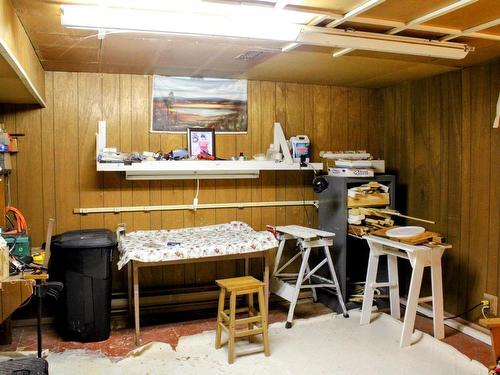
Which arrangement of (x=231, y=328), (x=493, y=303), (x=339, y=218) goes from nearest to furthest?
(x=231, y=328), (x=493, y=303), (x=339, y=218)

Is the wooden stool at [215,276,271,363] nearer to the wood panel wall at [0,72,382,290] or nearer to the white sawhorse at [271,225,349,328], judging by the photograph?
the white sawhorse at [271,225,349,328]

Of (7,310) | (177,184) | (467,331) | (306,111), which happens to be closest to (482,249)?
(467,331)

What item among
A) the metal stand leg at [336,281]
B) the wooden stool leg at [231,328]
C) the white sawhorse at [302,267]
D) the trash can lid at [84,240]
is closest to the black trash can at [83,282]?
the trash can lid at [84,240]

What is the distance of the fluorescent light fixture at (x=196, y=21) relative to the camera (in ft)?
7.64

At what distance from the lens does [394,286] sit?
13.0ft

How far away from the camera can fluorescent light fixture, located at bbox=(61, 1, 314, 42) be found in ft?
7.64

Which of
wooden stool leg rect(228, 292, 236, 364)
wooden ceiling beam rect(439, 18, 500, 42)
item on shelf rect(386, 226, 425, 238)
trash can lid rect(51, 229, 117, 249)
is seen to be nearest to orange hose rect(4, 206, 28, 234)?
trash can lid rect(51, 229, 117, 249)

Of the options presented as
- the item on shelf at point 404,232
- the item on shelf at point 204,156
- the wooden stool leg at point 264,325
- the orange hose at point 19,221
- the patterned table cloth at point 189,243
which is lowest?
the wooden stool leg at point 264,325

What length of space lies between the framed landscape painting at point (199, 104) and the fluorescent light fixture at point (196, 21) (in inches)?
65.4

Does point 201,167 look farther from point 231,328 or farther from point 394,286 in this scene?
point 394,286

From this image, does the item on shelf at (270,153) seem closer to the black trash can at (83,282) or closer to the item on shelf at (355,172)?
the item on shelf at (355,172)

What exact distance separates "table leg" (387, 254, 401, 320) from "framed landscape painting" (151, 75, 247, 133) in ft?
6.00

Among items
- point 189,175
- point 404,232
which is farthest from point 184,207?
point 404,232

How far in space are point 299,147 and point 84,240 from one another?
2107 millimetres
